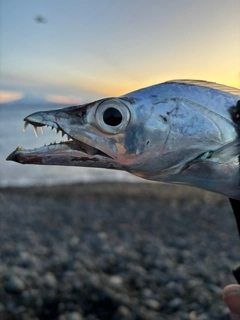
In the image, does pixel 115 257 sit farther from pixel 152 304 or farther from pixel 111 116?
pixel 111 116

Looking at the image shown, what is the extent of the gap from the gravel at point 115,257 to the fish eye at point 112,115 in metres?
2.66

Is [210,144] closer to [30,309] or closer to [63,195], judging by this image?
[30,309]

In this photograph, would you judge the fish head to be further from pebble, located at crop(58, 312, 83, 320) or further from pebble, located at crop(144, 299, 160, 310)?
pebble, located at crop(144, 299, 160, 310)

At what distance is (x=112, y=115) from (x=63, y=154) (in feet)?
0.93

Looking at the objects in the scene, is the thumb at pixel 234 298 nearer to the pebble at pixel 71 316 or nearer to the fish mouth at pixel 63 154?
the fish mouth at pixel 63 154

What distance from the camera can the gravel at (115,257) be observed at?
4.07 metres

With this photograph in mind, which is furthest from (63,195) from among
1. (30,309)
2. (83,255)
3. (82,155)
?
(82,155)

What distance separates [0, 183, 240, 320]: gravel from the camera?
4.07 meters

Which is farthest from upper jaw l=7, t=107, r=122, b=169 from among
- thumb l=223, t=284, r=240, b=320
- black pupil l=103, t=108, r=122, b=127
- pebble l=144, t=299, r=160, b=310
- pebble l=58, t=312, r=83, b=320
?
pebble l=144, t=299, r=160, b=310

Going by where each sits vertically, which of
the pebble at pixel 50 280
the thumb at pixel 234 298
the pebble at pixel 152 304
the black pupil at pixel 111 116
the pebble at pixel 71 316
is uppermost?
the black pupil at pixel 111 116

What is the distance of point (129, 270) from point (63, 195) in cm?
456

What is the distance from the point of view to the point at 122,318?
3.85 meters

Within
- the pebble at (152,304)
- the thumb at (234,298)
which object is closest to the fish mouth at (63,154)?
the thumb at (234,298)

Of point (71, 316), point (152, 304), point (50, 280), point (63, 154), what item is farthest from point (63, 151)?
point (50, 280)
